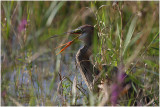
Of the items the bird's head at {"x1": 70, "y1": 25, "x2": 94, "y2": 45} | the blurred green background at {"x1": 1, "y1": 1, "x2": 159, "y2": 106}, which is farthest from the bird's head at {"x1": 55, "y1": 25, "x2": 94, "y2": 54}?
the blurred green background at {"x1": 1, "y1": 1, "x2": 159, "y2": 106}

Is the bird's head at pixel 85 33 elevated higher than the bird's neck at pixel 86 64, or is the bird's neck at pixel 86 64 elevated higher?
the bird's head at pixel 85 33

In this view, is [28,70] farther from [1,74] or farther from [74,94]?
[74,94]

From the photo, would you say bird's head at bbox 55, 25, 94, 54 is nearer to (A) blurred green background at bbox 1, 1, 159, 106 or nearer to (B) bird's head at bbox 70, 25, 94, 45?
(B) bird's head at bbox 70, 25, 94, 45

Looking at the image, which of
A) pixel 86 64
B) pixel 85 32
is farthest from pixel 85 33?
pixel 86 64

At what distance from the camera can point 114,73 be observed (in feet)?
11.6

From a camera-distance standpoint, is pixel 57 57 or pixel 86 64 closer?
pixel 86 64

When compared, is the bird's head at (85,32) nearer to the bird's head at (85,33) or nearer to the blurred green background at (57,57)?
Answer: the bird's head at (85,33)

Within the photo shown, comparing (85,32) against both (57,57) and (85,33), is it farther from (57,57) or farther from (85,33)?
(57,57)

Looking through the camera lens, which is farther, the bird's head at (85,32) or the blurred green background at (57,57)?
the bird's head at (85,32)

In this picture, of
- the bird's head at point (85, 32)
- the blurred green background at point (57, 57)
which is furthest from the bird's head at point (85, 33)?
the blurred green background at point (57, 57)

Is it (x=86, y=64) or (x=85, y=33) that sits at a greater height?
(x=85, y=33)

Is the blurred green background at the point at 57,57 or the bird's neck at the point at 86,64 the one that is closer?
the blurred green background at the point at 57,57

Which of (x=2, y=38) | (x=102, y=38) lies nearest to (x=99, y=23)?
(x=102, y=38)

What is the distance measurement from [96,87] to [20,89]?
3.69ft
